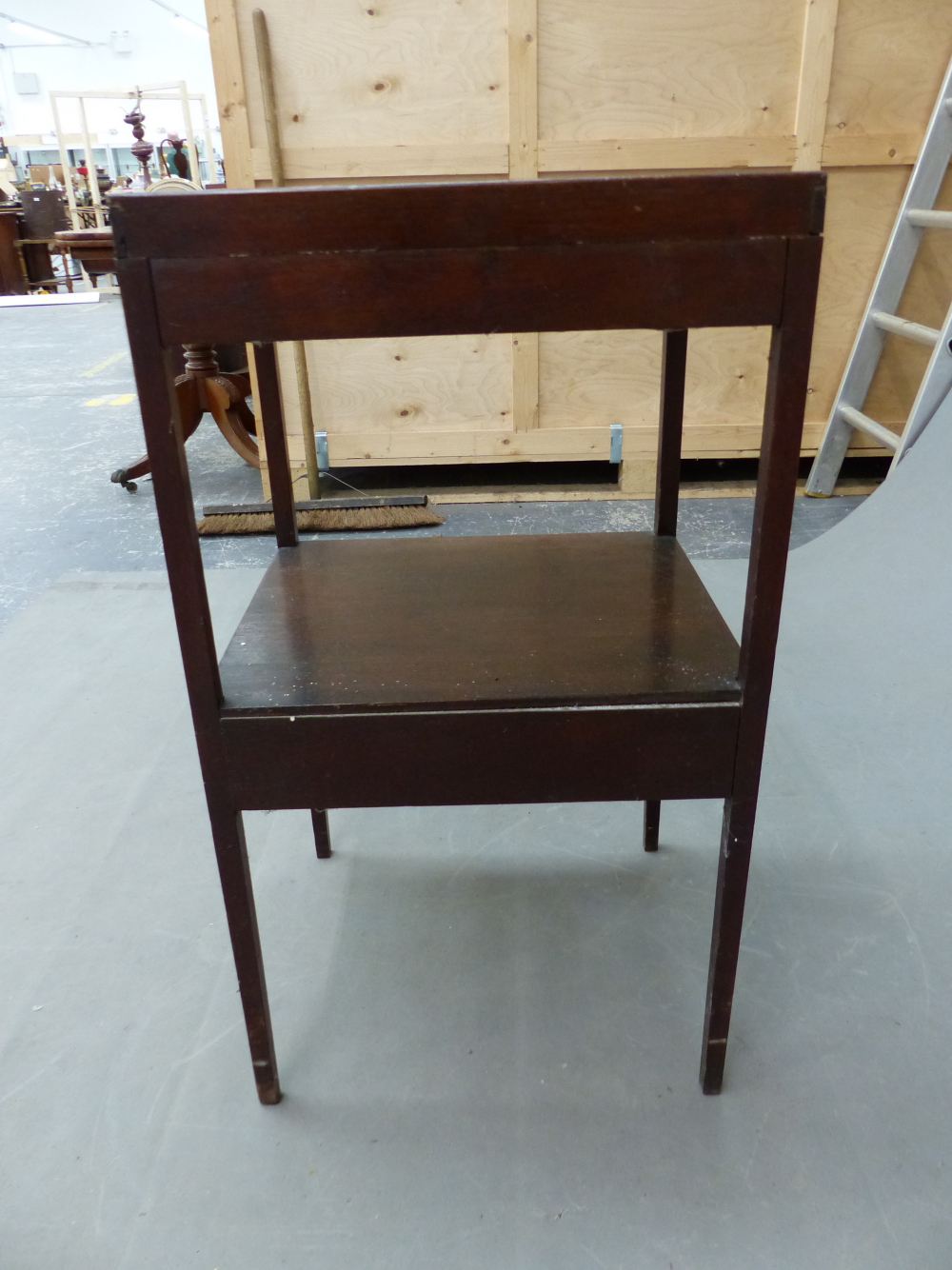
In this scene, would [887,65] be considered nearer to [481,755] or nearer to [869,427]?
[869,427]

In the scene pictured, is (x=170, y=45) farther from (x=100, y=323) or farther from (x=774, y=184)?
(x=774, y=184)

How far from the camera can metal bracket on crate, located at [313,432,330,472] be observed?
254 cm

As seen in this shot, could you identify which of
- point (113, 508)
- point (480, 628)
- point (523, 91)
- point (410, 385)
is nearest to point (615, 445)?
point (410, 385)

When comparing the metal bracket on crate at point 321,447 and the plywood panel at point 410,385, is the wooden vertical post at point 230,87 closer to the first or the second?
the plywood panel at point 410,385

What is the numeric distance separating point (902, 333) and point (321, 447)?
58.4 inches

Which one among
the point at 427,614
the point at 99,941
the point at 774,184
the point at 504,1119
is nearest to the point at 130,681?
the point at 99,941

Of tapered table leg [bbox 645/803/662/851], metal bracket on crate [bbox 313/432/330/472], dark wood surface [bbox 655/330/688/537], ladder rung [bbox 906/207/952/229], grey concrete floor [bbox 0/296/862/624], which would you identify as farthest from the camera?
metal bracket on crate [bbox 313/432/330/472]

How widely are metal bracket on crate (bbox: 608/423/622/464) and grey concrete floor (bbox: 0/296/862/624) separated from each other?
123 millimetres

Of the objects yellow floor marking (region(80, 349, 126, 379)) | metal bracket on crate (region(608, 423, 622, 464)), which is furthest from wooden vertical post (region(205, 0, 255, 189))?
yellow floor marking (region(80, 349, 126, 379))

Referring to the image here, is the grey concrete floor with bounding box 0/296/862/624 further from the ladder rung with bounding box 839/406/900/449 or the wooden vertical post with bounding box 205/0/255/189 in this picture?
the wooden vertical post with bounding box 205/0/255/189

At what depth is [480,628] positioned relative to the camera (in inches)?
33.9

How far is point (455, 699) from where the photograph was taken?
73cm

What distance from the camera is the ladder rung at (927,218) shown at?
210 centimetres

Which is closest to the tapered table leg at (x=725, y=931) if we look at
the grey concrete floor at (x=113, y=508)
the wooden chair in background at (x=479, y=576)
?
the wooden chair in background at (x=479, y=576)
